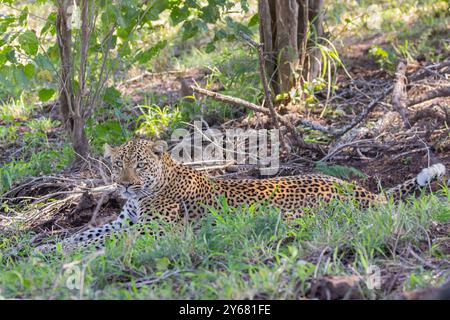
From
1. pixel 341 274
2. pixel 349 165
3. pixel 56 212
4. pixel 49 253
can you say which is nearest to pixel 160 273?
pixel 341 274

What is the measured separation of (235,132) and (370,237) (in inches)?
168

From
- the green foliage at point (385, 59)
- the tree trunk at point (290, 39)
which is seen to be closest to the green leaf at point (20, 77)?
the tree trunk at point (290, 39)

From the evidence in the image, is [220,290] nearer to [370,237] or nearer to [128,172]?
[370,237]

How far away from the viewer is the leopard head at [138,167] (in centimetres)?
730

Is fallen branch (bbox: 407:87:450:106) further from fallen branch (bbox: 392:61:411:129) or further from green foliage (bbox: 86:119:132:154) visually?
green foliage (bbox: 86:119:132:154)

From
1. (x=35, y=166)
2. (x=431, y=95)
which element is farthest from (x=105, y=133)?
(x=431, y=95)

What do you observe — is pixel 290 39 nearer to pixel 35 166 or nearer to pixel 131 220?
pixel 35 166

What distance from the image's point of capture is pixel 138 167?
7.36 metres

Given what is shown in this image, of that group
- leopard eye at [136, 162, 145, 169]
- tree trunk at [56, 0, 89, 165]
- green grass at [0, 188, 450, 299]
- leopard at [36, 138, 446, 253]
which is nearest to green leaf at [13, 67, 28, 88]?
tree trunk at [56, 0, 89, 165]

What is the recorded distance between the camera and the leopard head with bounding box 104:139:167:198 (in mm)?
7297

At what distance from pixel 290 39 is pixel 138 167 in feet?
11.2

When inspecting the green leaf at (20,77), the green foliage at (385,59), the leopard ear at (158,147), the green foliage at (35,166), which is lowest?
the green foliage at (35,166)

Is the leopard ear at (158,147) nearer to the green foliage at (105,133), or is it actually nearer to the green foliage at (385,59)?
the green foliage at (105,133)

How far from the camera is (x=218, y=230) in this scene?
6.23 m
